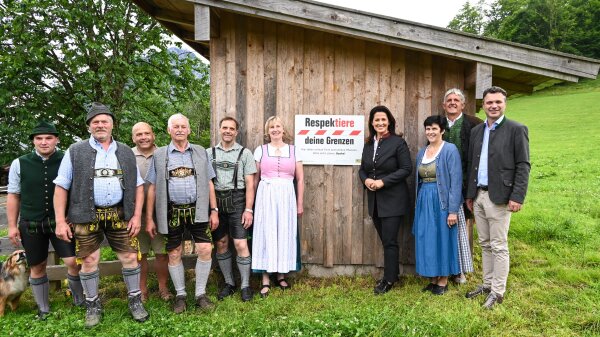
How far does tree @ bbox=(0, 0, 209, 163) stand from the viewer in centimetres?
994

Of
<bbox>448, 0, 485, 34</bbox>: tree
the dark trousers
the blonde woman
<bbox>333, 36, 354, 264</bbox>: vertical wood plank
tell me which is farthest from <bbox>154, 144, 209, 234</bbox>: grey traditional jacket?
<bbox>448, 0, 485, 34</bbox>: tree

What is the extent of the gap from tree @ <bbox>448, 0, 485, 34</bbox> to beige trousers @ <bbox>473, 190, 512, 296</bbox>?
7718 centimetres

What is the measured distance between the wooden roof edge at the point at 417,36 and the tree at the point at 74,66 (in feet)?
23.4

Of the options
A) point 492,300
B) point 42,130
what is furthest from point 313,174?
point 42,130

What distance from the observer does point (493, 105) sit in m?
3.95

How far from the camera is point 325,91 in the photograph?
505 centimetres

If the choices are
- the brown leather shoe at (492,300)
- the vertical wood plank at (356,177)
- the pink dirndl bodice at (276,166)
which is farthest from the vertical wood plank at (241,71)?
the brown leather shoe at (492,300)

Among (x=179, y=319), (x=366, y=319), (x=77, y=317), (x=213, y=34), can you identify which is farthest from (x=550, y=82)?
(x=77, y=317)

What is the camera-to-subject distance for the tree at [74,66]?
9.94 meters

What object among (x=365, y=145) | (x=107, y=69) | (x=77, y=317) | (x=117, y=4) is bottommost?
(x=77, y=317)

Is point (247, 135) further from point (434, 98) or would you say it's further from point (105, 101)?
point (105, 101)

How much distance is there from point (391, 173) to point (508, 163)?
1.19 meters

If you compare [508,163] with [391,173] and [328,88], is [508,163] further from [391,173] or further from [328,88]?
[328,88]

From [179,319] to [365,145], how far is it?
283 centimetres
